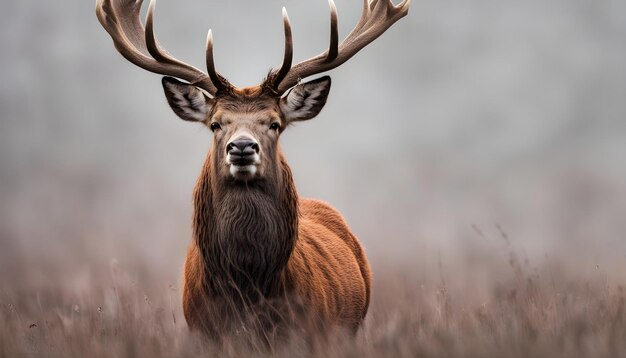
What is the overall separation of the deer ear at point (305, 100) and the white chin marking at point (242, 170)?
886 mm

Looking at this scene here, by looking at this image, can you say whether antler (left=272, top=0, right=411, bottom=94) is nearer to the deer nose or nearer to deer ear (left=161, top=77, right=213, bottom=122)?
deer ear (left=161, top=77, right=213, bottom=122)

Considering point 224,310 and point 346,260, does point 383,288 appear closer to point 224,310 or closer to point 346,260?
point 346,260

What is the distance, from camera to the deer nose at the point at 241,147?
22.4 feet

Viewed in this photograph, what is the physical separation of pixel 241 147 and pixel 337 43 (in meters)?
1.48

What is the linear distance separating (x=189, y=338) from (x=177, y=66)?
7.99 ft

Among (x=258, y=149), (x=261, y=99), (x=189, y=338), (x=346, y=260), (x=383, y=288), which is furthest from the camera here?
(x=383, y=288)

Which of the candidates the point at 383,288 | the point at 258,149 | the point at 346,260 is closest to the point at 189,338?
the point at 258,149

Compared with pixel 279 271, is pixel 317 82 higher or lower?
higher

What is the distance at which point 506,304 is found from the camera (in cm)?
657

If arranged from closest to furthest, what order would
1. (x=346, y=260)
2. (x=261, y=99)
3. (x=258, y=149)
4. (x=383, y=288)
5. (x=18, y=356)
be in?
(x=18, y=356), (x=258, y=149), (x=261, y=99), (x=346, y=260), (x=383, y=288)

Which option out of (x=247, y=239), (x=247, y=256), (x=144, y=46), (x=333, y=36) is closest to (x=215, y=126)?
(x=247, y=239)

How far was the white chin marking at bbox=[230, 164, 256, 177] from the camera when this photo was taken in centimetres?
692

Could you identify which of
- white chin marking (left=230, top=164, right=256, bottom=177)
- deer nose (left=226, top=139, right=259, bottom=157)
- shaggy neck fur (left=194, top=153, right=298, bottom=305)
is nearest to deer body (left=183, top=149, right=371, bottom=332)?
shaggy neck fur (left=194, top=153, right=298, bottom=305)

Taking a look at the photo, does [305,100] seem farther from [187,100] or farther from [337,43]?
[187,100]
